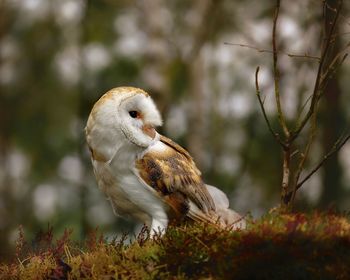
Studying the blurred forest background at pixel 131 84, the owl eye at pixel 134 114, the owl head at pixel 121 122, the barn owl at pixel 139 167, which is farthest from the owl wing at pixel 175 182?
the blurred forest background at pixel 131 84

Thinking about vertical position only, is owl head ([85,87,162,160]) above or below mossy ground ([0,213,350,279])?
above

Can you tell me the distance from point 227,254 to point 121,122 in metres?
1.06

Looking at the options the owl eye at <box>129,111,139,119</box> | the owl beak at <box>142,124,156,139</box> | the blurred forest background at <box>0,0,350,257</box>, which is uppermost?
the owl eye at <box>129,111,139,119</box>

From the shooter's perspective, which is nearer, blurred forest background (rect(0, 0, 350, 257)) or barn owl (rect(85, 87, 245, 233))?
barn owl (rect(85, 87, 245, 233))

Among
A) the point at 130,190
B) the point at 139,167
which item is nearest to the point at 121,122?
the point at 139,167

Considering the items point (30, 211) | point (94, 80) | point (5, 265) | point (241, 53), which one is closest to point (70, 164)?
point (30, 211)

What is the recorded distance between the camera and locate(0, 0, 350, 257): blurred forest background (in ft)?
45.3

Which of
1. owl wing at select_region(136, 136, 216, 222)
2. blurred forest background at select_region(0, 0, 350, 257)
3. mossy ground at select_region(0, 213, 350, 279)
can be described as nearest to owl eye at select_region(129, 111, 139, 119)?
owl wing at select_region(136, 136, 216, 222)

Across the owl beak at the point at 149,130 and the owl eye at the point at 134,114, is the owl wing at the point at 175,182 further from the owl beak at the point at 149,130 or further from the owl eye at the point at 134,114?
the owl eye at the point at 134,114

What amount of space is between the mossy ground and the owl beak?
0.58 m

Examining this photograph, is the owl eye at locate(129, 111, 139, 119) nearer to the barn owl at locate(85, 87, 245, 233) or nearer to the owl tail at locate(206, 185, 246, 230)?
the barn owl at locate(85, 87, 245, 233)

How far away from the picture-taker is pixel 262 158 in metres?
15.6

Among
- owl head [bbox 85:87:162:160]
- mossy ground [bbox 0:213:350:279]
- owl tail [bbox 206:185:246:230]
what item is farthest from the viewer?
owl tail [bbox 206:185:246:230]

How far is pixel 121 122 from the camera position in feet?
15.1
